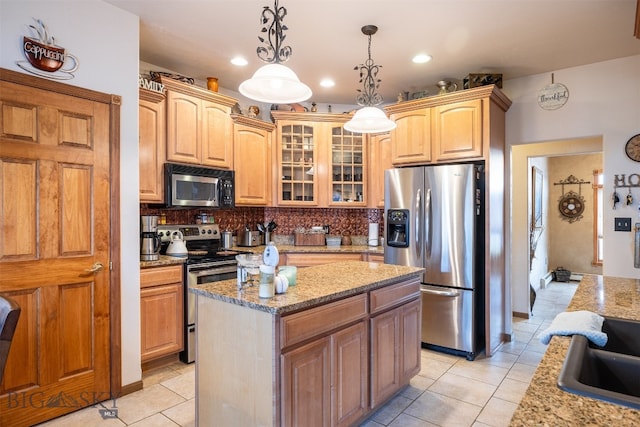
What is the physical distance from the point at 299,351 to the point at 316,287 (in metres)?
0.40

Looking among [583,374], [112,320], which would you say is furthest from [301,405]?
[112,320]

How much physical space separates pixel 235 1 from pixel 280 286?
1.95 m

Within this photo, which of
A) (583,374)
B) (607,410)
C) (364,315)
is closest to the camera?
(607,410)

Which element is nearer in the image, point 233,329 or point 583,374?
point 583,374

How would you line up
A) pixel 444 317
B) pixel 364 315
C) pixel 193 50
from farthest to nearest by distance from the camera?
pixel 444 317
pixel 193 50
pixel 364 315

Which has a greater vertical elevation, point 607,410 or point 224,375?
point 607,410

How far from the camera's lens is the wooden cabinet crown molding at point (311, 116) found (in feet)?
14.7

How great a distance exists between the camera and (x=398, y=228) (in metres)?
3.74

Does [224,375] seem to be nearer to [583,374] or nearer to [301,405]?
[301,405]

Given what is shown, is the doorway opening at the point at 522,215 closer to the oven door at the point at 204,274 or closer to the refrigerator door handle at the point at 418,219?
the refrigerator door handle at the point at 418,219

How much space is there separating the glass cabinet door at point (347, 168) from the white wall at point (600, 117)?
1.67 metres

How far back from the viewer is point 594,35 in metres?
2.92

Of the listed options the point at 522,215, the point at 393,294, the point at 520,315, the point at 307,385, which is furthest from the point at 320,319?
the point at 520,315

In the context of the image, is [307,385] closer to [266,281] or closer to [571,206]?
[266,281]
